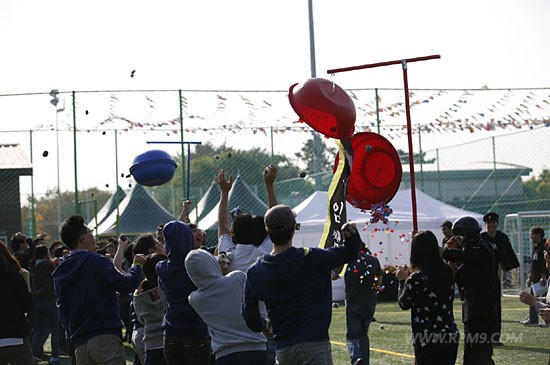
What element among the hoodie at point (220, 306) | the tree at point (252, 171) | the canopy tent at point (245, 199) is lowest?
the hoodie at point (220, 306)

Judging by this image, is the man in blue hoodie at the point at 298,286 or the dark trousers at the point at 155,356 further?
the dark trousers at the point at 155,356

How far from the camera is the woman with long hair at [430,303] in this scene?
7312mm

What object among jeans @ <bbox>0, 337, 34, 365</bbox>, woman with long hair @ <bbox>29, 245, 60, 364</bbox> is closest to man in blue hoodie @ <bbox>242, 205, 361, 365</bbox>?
jeans @ <bbox>0, 337, 34, 365</bbox>

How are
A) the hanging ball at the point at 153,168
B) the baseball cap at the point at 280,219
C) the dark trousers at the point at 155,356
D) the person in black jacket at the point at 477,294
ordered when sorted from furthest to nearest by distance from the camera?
the hanging ball at the point at 153,168
the person in black jacket at the point at 477,294
the dark trousers at the point at 155,356
the baseball cap at the point at 280,219

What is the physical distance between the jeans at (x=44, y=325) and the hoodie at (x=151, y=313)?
6.47m

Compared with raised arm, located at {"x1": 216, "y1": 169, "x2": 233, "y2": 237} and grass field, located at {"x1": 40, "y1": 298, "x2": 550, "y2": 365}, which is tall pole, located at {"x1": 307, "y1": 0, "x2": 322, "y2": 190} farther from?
raised arm, located at {"x1": 216, "y1": 169, "x2": 233, "y2": 237}

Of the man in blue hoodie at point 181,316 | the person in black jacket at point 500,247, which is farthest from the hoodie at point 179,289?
the person in black jacket at point 500,247

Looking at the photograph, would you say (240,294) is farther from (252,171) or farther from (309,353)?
(252,171)

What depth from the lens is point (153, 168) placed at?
11.1 metres

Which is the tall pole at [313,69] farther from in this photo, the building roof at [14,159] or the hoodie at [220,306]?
the hoodie at [220,306]

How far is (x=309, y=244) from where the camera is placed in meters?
22.9

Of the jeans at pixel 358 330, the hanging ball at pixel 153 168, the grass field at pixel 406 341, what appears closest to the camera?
the hanging ball at pixel 153 168

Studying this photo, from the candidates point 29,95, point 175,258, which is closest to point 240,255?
point 175,258

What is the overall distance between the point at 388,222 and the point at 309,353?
17.0 metres
